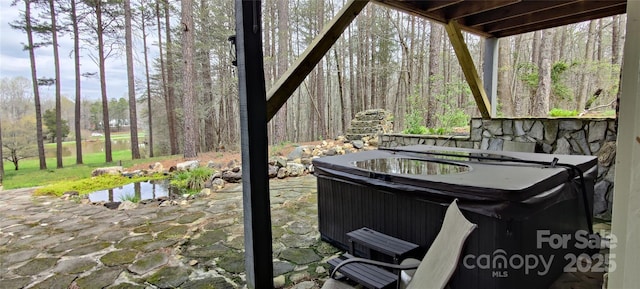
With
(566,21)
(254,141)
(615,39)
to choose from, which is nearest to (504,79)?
(566,21)

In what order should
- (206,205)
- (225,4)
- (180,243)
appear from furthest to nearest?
(225,4)
(206,205)
(180,243)

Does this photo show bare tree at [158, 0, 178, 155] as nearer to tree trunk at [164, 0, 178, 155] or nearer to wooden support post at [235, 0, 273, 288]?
tree trunk at [164, 0, 178, 155]

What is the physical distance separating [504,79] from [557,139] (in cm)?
517

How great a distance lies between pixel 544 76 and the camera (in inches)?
313

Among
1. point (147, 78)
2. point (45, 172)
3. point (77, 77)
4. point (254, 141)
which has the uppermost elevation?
point (147, 78)

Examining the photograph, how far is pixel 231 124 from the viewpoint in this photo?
14.7 meters

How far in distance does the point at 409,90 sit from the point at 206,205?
1017cm

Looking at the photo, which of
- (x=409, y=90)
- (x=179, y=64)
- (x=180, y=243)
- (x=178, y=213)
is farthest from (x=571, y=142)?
(x=179, y=64)

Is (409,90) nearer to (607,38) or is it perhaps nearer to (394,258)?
(607,38)

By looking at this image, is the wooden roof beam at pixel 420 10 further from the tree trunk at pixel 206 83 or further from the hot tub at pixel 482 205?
the tree trunk at pixel 206 83

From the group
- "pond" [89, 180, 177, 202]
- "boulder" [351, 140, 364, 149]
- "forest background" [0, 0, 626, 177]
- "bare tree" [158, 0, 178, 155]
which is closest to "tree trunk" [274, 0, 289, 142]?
"forest background" [0, 0, 626, 177]

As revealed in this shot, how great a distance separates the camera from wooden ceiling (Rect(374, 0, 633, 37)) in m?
3.75

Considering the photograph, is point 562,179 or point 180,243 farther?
point 180,243

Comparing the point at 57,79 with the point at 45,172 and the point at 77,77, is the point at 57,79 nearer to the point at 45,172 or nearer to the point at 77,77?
the point at 77,77
